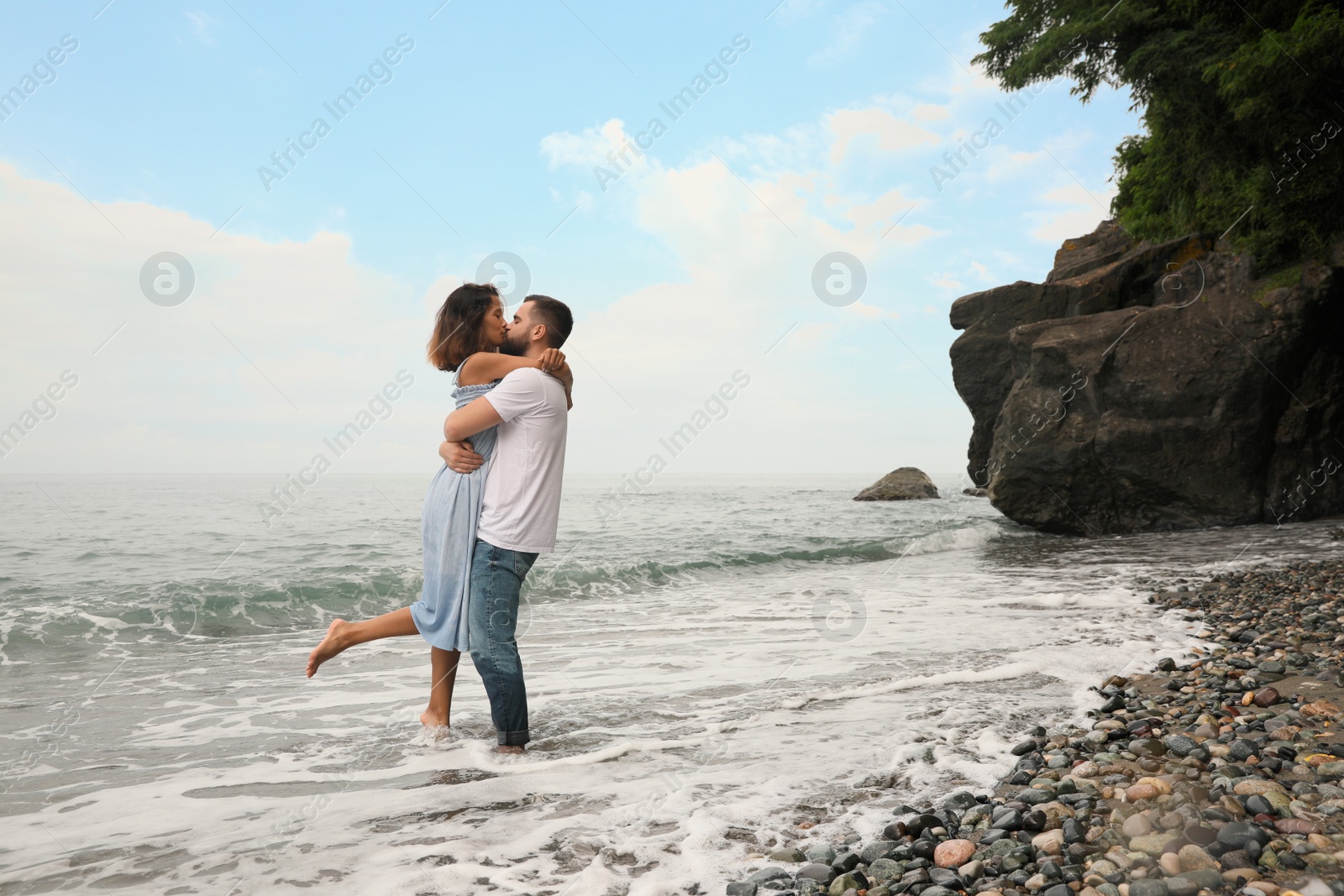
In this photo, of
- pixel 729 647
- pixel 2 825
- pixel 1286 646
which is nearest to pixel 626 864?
pixel 2 825

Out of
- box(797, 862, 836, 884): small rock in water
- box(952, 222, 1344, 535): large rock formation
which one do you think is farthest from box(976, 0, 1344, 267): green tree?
box(797, 862, 836, 884): small rock in water

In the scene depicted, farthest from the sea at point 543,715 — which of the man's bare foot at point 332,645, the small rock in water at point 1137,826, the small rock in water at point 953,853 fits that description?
the small rock in water at point 1137,826

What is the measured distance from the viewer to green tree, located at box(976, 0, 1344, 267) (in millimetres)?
11938

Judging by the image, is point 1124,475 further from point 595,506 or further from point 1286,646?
point 595,506

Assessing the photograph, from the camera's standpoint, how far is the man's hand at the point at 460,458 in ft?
12.7

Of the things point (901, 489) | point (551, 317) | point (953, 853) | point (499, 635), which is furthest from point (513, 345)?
point (901, 489)

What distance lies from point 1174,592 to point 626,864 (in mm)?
7503

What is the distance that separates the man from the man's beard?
0.31 m

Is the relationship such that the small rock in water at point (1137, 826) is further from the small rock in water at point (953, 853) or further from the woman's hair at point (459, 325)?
the woman's hair at point (459, 325)

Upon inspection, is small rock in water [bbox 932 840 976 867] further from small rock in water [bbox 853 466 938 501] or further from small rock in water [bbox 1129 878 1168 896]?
small rock in water [bbox 853 466 938 501]

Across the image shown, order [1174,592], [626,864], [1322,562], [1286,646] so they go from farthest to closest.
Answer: [1322,562], [1174,592], [1286,646], [626,864]

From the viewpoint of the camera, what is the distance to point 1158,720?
3617mm

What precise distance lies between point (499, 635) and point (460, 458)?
35.0 inches

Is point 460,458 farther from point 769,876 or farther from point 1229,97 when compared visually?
point 1229,97
